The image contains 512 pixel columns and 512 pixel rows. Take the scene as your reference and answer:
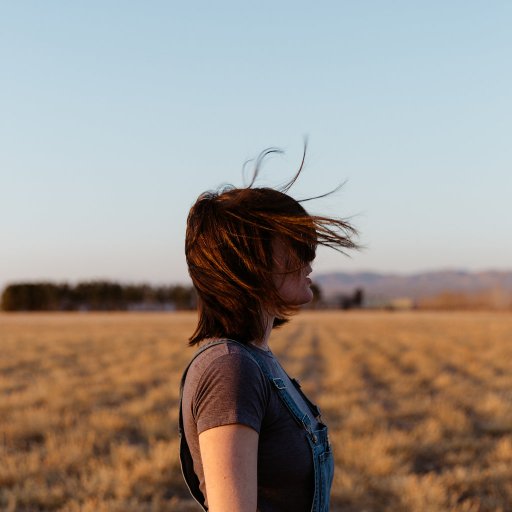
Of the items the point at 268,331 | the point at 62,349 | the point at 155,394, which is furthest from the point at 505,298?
the point at 268,331

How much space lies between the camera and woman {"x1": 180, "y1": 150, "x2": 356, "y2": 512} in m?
1.30

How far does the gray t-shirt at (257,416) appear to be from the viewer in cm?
130

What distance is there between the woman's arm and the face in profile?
0.37 metres

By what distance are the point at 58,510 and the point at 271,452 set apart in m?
3.97

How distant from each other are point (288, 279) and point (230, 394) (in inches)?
13.8

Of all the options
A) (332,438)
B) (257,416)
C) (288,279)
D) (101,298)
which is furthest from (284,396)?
(101,298)

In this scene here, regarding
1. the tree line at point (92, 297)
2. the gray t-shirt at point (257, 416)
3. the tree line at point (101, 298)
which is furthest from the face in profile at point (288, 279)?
the tree line at point (92, 297)

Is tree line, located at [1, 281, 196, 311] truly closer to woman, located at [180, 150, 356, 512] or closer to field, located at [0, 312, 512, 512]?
field, located at [0, 312, 512, 512]

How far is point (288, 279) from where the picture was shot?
1.54 metres

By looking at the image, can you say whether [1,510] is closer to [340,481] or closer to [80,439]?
[80,439]

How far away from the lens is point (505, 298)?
10419 cm

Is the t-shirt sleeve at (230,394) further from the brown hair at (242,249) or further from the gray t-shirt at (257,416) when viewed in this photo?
the brown hair at (242,249)

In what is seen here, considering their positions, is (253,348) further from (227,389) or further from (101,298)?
(101,298)

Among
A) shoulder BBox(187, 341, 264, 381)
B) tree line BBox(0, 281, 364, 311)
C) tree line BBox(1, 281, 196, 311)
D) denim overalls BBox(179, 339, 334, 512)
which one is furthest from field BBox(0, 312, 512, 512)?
tree line BBox(1, 281, 196, 311)
